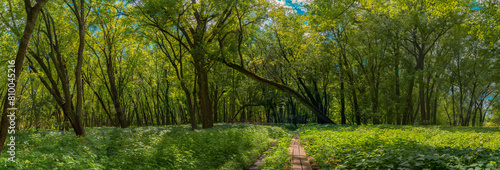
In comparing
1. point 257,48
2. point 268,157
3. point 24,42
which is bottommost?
point 268,157

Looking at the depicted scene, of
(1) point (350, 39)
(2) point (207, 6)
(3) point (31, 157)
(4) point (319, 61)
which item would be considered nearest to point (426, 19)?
(1) point (350, 39)

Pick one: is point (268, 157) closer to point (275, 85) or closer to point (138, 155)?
point (138, 155)

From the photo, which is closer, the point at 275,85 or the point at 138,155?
the point at 138,155

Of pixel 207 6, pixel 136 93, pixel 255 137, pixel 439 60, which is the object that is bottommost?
pixel 255 137

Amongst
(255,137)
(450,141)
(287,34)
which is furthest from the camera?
(287,34)

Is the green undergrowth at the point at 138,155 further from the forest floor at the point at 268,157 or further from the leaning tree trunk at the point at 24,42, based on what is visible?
the leaning tree trunk at the point at 24,42

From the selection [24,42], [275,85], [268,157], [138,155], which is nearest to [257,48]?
[275,85]

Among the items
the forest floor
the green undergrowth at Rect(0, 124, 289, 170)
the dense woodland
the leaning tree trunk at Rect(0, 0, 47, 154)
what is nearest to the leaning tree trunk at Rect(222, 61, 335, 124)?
the dense woodland

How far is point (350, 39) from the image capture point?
2342 cm

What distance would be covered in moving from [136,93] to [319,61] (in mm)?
22488

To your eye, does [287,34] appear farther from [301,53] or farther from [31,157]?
[31,157]

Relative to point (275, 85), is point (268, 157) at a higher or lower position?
lower

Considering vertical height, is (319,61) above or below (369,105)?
above

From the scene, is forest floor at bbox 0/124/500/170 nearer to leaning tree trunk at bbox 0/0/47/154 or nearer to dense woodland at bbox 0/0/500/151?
leaning tree trunk at bbox 0/0/47/154
